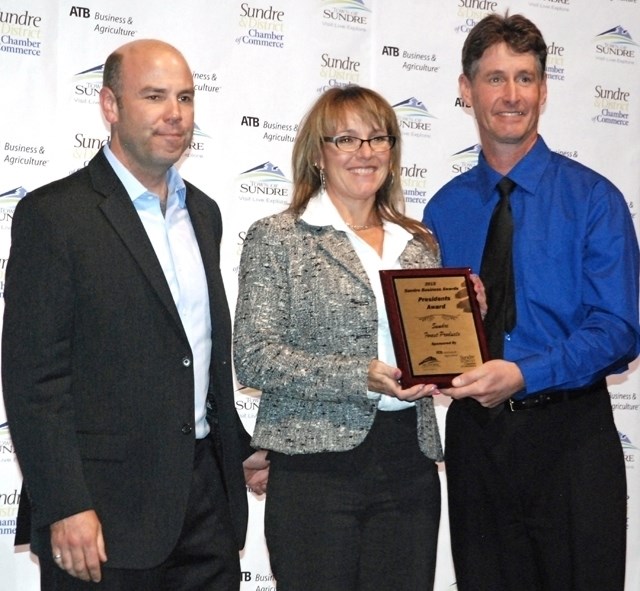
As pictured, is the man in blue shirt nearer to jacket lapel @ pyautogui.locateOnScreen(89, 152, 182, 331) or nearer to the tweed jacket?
the tweed jacket

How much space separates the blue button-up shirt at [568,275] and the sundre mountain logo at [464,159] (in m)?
1.81

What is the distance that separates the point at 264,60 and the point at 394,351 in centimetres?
233

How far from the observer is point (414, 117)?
523cm

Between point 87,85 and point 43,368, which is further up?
point 87,85

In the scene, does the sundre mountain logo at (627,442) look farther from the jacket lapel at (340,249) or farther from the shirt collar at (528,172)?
the jacket lapel at (340,249)

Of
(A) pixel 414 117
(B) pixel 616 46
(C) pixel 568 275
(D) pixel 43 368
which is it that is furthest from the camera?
(B) pixel 616 46

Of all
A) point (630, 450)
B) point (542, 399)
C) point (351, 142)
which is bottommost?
point (630, 450)

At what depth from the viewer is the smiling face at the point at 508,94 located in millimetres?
3439

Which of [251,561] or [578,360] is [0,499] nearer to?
[251,561]

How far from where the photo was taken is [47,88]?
459 centimetres

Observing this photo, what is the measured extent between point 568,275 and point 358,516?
106cm


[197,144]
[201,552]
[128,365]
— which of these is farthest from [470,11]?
[201,552]

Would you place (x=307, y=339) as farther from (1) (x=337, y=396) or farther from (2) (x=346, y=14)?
(2) (x=346, y=14)

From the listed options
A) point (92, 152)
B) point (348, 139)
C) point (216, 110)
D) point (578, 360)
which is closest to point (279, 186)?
point (216, 110)
